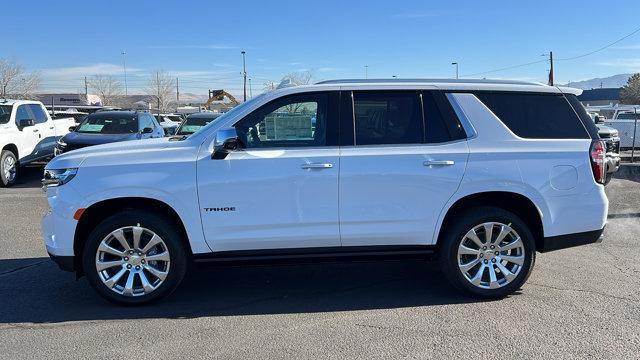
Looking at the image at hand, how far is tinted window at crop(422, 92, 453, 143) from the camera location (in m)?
4.68

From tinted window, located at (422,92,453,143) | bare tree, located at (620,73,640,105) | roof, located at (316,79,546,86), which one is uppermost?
bare tree, located at (620,73,640,105)

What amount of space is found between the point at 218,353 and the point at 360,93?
2442 mm

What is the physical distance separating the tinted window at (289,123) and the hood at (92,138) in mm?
7688

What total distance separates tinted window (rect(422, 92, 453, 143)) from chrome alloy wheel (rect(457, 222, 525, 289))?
84cm

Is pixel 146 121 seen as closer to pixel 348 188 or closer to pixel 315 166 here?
pixel 315 166

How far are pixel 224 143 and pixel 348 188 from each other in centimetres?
109

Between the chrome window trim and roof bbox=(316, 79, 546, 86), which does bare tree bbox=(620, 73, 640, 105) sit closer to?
roof bbox=(316, 79, 546, 86)

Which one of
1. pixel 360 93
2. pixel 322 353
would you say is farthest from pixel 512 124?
pixel 322 353

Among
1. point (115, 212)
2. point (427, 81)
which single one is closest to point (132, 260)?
point (115, 212)

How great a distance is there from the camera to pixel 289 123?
4.66 meters

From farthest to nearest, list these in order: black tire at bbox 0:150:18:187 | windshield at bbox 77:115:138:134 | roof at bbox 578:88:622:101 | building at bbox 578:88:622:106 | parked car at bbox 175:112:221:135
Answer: roof at bbox 578:88:622:101 → building at bbox 578:88:622:106 → parked car at bbox 175:112:221:135 → windshield at bbox 77:115:138:134 → black tire at bbox 0:150:18:187

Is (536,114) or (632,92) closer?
(536,114)

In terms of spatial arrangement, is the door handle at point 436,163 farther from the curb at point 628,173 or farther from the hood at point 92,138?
the curb at point 628,173

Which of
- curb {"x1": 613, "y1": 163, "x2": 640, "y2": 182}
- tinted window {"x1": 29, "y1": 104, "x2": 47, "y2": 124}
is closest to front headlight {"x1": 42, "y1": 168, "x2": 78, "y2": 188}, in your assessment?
tinted window {"x1": 29, "y1": 104, "x2": 47, "y2": 124}
